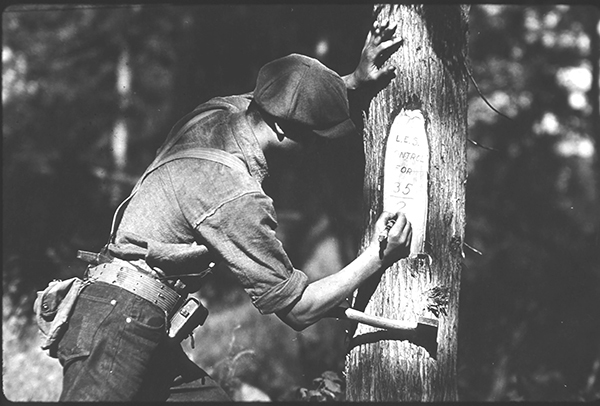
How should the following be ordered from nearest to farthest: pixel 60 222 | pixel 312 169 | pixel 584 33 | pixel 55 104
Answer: pixel 312 169 → pixel 60 222 → pixel 55 104 → pixel 584 33

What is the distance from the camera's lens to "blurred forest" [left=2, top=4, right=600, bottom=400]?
21.1 feet

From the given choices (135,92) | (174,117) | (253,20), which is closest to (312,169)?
(253,20)

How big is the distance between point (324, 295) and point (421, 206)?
0.68m

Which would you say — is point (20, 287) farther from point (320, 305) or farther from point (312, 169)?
point (320, 305)

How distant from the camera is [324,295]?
2.84m

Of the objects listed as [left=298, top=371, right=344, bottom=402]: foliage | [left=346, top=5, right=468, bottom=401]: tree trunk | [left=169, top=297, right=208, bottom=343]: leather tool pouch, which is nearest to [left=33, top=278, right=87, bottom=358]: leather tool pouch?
[left=169, top=297, right=208, bottom=343]: leather tool pouch

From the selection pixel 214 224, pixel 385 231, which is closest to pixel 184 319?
pixel 214 224

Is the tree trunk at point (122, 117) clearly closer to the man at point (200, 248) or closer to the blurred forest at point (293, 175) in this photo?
the blurred forest at point (293, 175)

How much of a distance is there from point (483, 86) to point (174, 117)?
7.67m

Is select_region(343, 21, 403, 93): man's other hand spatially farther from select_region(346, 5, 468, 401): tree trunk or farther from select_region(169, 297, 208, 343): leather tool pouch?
select_region(169, 297, 208, 343): leather tool pouch

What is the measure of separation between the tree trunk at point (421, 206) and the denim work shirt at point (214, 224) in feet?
1.95

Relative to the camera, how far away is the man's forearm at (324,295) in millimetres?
2820

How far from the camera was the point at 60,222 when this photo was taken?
8867 mm

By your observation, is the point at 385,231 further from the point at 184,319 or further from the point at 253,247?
the point at 184,319
